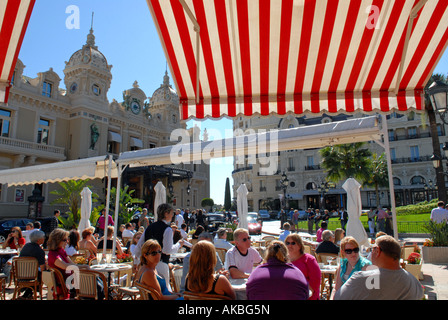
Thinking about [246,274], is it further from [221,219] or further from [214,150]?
[221,219]

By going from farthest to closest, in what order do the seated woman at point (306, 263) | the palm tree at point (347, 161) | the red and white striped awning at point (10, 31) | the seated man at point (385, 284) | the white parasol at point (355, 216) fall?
the palm tree at point (347, 161) → the white parasol at point (355, 216) → the seated woman at point (306, 263) → the red and white striped awning at point (10, 31) → the seated man at point (385, 284)

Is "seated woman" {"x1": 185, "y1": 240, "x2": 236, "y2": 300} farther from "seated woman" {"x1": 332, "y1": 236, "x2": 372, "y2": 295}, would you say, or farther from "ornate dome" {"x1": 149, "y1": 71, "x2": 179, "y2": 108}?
"ornate dome" {"x1": 149, "y1": 71, "x2": 179, "y2": 108}

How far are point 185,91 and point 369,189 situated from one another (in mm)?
49751

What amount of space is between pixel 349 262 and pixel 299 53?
2.65 metres

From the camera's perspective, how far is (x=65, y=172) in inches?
379

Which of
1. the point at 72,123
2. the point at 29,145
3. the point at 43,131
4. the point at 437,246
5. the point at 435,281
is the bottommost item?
the point at 435,281

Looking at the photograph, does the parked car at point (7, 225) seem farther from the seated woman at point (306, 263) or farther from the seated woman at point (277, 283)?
the seated woman at point (277, 283)

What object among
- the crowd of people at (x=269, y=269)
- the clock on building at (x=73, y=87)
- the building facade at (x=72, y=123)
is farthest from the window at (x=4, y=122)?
the crowd of people at (x=269, y=269)

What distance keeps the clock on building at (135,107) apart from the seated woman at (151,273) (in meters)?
30.8

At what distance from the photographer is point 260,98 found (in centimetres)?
379

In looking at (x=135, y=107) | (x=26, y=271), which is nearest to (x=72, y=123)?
(x=135, y=107)

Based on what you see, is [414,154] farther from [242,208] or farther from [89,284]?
[89,284]

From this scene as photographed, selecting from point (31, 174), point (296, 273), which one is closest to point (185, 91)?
point (296, 273)

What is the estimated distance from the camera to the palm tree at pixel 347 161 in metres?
28.4
